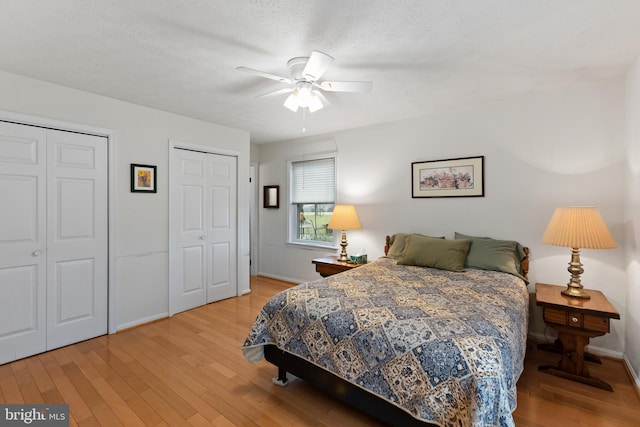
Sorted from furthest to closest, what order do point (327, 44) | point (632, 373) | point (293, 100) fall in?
point (293, 100) < point (632, 373) < point (327, 44)

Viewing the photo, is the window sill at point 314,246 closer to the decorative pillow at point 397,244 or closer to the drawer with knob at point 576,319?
the decorative pillow at point 397,244

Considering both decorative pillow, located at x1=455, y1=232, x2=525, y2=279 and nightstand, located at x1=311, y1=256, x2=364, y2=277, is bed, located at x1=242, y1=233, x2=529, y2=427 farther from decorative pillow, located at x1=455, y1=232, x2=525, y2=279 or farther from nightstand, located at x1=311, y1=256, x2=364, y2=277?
nightstand, located at x1=311, y1=256, x2=364, y2=277

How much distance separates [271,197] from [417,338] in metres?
4.04

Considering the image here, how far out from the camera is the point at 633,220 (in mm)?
2322

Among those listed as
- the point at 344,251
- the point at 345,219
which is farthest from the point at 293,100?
the point at 344,251

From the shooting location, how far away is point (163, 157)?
3488mm

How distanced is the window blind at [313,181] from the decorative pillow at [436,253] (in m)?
1.71

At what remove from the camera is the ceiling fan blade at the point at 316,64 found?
1.83 m

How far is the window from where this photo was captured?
15.3ft

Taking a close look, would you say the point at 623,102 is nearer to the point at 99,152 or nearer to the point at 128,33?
the point at 128,33

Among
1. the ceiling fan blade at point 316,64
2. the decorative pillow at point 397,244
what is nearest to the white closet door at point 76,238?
the ceiling fan blade at point 316,64

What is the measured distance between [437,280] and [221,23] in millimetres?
2459

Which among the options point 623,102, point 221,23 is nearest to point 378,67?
point 221,23

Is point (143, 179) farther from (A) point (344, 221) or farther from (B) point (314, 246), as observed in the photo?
(B) point (314, 246)
